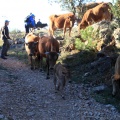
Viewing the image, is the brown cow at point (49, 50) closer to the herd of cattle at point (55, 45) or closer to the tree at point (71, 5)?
the herd of cattle at point (55, 45)

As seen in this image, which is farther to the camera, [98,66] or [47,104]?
[98,66]

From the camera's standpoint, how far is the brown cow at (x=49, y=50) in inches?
591

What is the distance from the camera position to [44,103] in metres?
11.2

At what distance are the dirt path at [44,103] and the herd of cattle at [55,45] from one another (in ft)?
2.29

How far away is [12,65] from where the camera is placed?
18.1m

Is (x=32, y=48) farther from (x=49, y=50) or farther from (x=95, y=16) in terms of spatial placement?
(x=95, y=16)

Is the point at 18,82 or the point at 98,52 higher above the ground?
the point at 98,52

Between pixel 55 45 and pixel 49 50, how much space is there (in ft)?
1.32

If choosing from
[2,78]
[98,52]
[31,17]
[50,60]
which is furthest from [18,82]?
[31,17]

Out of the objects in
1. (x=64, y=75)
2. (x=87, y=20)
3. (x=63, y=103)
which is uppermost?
(x=87, y=20)

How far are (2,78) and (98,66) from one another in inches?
177

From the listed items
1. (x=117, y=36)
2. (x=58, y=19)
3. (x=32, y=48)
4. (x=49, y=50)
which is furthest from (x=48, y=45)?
(x=58, y=19)

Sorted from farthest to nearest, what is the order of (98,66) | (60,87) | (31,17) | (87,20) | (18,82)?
(31,17)
(87,20)
(98,66)
(18,82)
(60,87)

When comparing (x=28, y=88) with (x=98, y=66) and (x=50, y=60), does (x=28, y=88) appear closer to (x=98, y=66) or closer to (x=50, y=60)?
(x=50, y=60)
